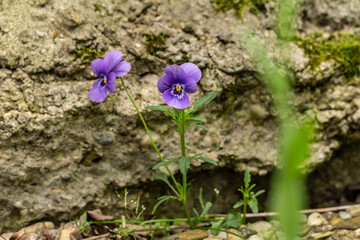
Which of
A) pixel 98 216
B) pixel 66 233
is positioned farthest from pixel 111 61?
pixel 66 233

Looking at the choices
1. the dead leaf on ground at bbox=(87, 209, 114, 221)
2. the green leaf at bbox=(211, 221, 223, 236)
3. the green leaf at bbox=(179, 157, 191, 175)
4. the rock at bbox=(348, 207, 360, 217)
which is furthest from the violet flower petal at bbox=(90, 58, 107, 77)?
the rock at bbox=(348, 207, 360, 217)

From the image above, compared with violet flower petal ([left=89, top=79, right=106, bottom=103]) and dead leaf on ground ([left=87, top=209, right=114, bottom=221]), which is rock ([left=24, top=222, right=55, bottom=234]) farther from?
violet flower petal ([left=89, top=79, right=106, bottom=103])

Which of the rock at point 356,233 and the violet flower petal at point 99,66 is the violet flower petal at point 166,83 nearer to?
the violet flower petal at point 99,66

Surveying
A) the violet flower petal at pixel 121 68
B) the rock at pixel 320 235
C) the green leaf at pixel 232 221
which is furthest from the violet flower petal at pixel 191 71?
the rock at pixel 320 235

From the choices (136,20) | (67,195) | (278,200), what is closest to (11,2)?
(136,20)

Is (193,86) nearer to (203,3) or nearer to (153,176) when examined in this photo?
(153,176)

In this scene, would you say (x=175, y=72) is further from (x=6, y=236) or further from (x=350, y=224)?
(x=350, y=224)
